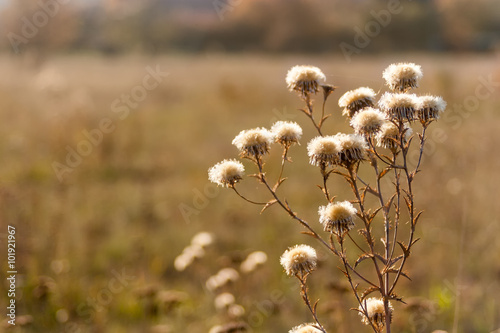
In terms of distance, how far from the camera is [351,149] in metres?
1.35

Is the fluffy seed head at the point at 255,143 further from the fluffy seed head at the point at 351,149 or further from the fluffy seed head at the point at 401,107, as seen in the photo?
the fluffy seed head at the point at 401,107

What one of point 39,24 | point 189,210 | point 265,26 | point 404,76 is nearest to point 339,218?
point 404,76

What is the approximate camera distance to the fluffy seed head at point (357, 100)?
1442mm

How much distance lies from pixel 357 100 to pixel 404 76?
5.5 inches

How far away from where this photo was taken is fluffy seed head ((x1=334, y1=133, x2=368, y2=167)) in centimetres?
134

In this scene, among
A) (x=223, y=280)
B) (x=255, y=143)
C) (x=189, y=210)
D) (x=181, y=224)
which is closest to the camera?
(x=255, y=143)

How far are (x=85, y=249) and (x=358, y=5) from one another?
69.3 ft

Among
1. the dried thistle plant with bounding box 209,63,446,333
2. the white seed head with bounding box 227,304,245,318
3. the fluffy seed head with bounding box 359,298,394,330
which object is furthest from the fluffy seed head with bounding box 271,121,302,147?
the white seed head with bounding box 227,304,245,318

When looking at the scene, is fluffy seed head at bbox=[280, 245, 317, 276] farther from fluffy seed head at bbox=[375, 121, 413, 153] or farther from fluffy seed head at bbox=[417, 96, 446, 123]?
fluffy seed head at bbox=[417, 96, 446, 123]

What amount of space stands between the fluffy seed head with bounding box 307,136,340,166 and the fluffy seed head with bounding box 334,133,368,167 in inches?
0.6

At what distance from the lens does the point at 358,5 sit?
2327 cm

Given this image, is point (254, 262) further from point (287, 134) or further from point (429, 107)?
point (429, 107)

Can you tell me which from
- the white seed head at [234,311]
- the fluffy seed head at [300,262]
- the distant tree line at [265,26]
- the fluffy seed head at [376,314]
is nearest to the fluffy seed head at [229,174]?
the fluffy seed head at [300,262]

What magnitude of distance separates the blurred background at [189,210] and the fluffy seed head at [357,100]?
0.25 meters
